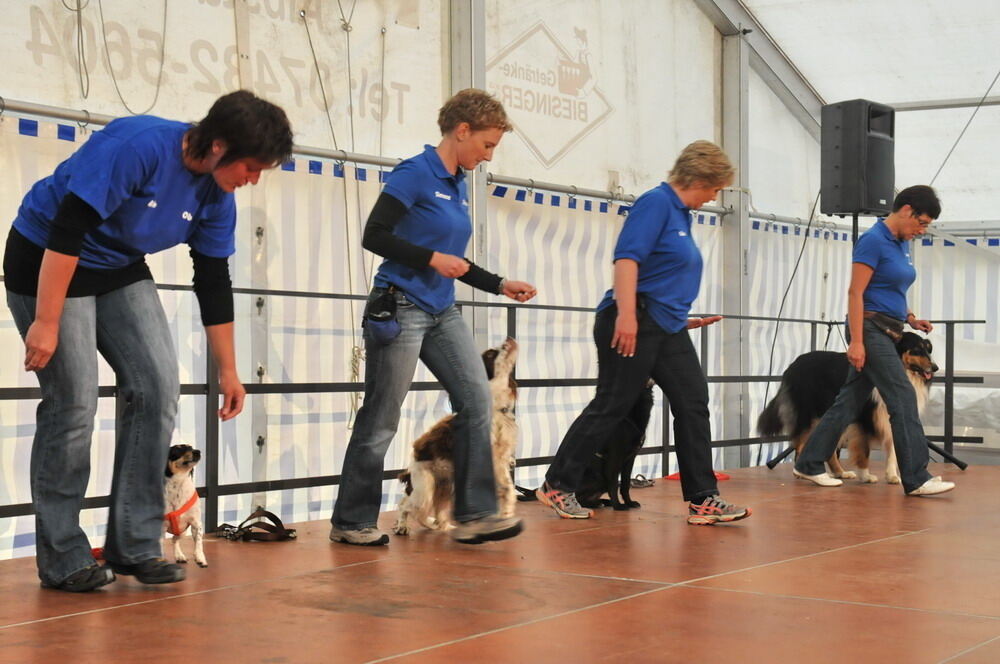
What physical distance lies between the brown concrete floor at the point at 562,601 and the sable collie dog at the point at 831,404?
1911mm

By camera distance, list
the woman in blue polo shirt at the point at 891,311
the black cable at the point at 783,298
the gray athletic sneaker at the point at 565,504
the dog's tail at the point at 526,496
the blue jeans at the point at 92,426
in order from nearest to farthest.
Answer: the blue jeans at the point at 92,426, the gray athletic sneaker at the point at 565,504, the woman in blue polo shirt at the point at 891,311, the dog's tail at the point at 526,496, the black cable at the point at 783,298

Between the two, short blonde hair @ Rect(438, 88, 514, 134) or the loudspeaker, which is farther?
the loudspeaker

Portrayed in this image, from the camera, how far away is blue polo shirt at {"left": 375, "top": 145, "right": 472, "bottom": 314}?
3.81 metres

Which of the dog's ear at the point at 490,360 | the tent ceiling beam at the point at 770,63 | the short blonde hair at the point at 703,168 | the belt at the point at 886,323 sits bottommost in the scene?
the dog's ear at the point at 490,360

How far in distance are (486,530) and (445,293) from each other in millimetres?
773

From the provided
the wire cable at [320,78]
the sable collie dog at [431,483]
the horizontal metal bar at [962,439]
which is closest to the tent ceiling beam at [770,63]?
the horizontal metal bar at [962,439]

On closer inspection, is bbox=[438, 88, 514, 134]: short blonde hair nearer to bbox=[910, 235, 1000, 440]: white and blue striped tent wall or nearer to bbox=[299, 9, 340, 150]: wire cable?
bbox=[299, 9, 340, 150]: wire cable

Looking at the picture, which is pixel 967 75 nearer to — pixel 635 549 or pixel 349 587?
pixel 635 549

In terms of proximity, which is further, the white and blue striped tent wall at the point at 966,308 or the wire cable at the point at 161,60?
the white and blue striped tent wall at the point at 966,308

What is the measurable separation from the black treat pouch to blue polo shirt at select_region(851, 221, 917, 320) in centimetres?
276

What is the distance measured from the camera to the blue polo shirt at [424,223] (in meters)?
3.81

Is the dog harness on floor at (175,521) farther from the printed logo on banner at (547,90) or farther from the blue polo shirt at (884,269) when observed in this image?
the printed logo on banner at (547,90)

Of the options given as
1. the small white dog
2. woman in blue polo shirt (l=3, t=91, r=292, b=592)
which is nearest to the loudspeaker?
the small white dog

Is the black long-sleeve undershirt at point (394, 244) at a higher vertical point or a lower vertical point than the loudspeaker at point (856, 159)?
lower
